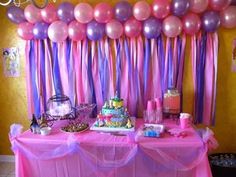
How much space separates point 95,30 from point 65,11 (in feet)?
1.27

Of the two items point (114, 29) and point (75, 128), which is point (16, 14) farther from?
point (75, 128)

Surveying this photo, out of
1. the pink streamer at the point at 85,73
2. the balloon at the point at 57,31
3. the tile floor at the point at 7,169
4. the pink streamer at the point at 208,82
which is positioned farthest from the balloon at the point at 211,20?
the tile floor at the point at 7,169

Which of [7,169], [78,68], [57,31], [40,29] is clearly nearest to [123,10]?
[57,31]

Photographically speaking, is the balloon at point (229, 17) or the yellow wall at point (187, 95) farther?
the yellow wall at point (187, 95)

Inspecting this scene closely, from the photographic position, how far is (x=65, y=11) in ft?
8.44

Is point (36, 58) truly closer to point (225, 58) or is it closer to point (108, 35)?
point (108, 35)

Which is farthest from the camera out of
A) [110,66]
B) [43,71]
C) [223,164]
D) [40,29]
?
[43,71]

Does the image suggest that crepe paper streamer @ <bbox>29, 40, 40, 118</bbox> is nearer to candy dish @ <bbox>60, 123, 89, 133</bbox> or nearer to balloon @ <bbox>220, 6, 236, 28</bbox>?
candy dish @ <bbox>60, 123, 89, 133</bbox>

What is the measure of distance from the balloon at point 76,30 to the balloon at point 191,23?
3.60 feet

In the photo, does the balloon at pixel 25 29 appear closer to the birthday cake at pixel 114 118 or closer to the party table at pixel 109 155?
the party table at pixel 109 155

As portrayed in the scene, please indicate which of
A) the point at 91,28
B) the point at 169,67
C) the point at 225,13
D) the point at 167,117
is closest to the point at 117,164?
the point at 167,117

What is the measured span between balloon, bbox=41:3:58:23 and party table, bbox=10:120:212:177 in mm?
1268

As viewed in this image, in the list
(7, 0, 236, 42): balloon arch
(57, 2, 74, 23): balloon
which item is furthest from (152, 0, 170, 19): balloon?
(57, 2, 74, 23): balloon

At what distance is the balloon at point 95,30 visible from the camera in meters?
2.57
